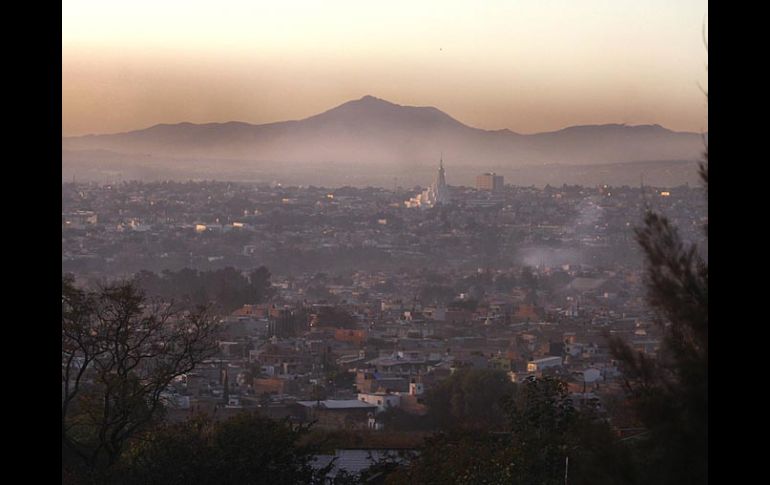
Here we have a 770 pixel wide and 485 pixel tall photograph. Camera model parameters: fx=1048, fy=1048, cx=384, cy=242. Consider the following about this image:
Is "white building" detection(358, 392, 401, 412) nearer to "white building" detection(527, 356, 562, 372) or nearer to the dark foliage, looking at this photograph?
"white building" detection(527, 356, 562, 372)

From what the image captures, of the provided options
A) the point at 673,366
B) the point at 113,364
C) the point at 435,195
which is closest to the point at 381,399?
the point at 113,364

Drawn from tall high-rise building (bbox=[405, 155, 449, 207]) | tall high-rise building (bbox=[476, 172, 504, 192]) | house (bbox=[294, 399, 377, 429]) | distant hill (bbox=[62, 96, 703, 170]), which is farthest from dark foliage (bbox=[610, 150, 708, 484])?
tall high-rise building (bbox=[405, 155, 449, 207])

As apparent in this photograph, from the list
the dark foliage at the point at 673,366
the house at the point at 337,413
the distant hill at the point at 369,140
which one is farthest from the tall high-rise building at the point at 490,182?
the dark foliage at the point at 673,366

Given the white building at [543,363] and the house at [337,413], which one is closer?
the house at [337,413]

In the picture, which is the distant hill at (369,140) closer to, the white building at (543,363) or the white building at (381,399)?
the white building at (543,363)

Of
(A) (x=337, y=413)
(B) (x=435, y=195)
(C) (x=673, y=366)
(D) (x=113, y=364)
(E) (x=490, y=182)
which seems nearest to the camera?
(C) (x=673, y=366)

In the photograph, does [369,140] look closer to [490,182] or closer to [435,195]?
[435,195]
